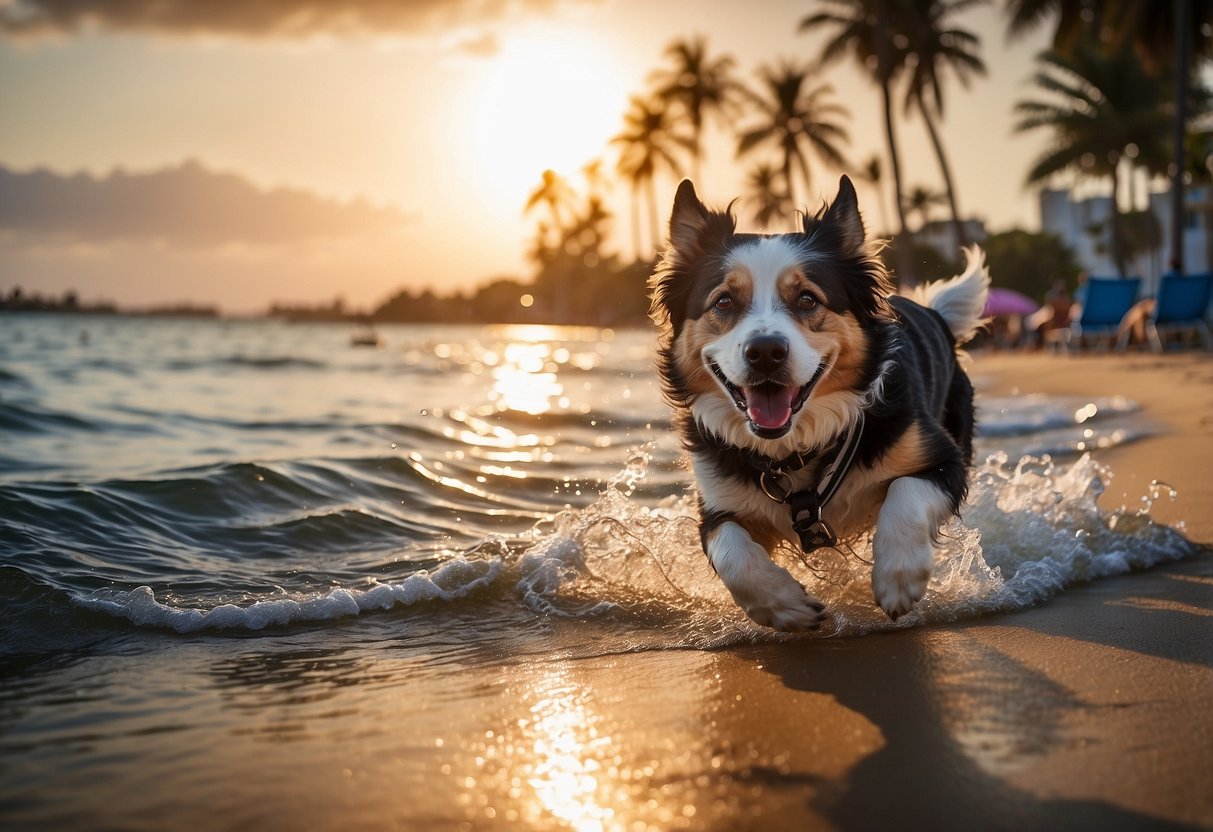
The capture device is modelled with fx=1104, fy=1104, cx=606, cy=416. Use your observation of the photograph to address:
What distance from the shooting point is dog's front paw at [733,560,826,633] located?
359 cm

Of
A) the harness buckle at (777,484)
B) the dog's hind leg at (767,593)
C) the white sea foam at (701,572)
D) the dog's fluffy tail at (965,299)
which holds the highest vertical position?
the dog's fluffy tail at (965,299)

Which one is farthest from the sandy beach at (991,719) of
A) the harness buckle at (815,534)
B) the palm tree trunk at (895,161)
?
the palm tree trunk at (895,161)

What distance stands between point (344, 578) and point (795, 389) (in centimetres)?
237

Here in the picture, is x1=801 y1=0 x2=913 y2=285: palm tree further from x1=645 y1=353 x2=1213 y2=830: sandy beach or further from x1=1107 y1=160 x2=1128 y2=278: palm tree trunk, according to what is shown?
x1=645 y1=353 x2=1213 y2=830: sandy beach

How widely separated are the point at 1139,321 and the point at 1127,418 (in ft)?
42.0

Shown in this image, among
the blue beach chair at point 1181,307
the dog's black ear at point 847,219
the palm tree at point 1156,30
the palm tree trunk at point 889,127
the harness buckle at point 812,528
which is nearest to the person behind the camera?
the harness buckle at point 812,528

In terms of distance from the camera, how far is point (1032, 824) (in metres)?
2.05

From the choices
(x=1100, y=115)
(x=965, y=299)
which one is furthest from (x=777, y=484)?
(x=1100, y=115)

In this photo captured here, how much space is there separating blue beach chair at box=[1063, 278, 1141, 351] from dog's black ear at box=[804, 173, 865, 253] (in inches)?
783

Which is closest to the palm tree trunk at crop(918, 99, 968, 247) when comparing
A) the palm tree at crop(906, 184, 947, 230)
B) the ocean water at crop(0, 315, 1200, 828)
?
the ocean water at crop(0, 315, 1200, 828)

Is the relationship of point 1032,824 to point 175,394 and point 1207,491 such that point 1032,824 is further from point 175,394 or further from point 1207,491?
point 175,394

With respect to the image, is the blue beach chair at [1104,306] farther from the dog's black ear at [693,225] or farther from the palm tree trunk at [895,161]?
the dog's black ear at [693,225]

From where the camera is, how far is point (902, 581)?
143 inches

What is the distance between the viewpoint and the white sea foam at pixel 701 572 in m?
4.05
